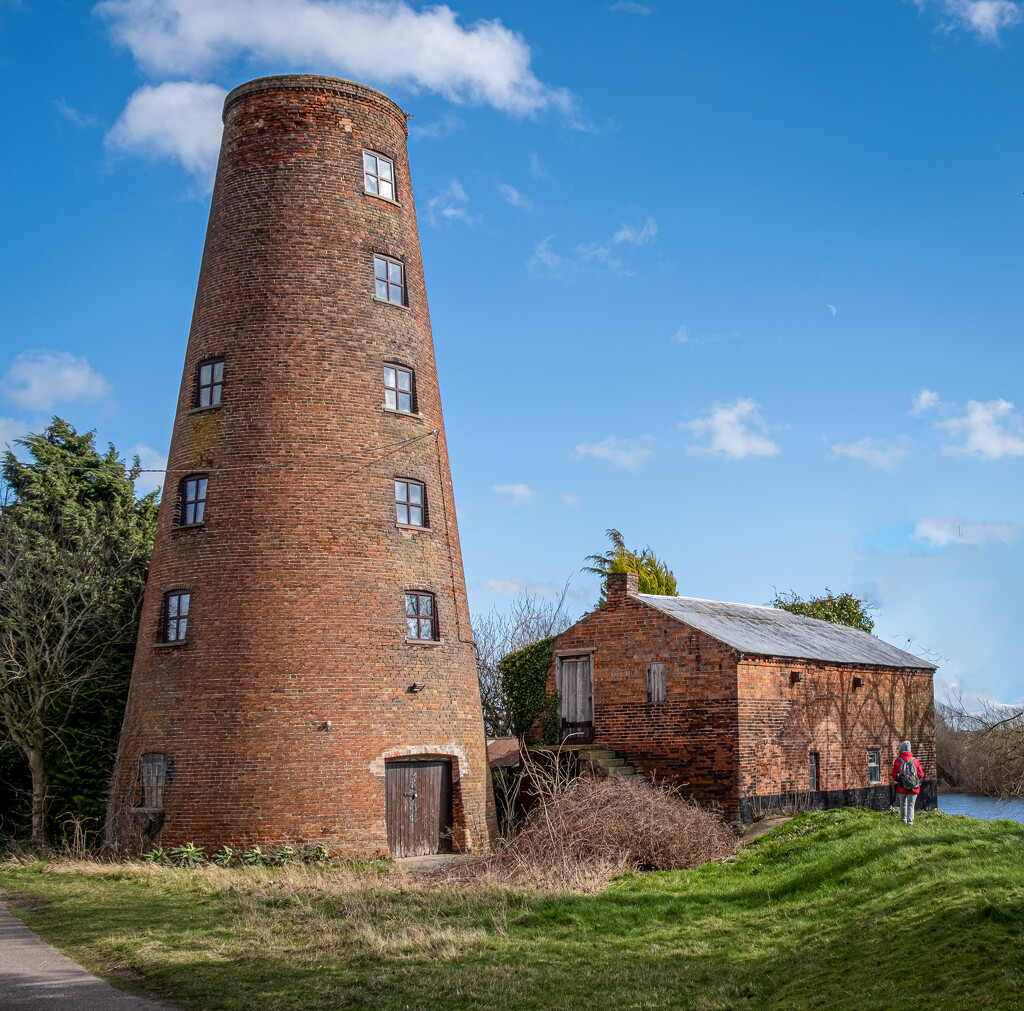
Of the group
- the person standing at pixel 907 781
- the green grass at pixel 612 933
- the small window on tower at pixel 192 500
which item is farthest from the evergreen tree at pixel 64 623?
the person standing at pixel 907 781

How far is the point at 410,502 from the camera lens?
2212cm

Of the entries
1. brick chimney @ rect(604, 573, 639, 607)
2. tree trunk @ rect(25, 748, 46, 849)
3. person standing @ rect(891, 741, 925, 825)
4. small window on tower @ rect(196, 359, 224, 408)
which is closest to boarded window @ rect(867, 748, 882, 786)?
brick chimney @ rect(604, 573, 639, 607)

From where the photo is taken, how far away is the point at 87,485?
28266 mm

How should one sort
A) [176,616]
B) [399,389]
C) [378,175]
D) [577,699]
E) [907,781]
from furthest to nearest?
[577,699] → [378,175] → [399,389] → [176,616] → [907,781]

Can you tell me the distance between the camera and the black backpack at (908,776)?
1797 cm

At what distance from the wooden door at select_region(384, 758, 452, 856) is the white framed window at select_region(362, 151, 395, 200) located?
471 inches

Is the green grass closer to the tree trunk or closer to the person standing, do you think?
the person standing

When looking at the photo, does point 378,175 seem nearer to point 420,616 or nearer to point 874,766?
point 420,616

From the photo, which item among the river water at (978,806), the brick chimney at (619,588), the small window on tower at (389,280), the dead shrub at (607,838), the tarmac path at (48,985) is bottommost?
the river water at (978,806)

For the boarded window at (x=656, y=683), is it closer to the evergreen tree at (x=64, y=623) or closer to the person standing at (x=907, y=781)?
the person standing at (x=907, y=781)

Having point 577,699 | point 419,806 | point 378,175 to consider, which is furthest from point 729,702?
point 378,175

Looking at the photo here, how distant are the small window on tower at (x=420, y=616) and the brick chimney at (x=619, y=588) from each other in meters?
5.95

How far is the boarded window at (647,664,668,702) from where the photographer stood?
2502cm

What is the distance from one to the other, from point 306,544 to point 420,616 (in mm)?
2735
